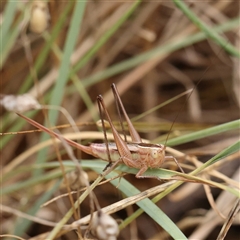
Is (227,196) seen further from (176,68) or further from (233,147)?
(176,68)

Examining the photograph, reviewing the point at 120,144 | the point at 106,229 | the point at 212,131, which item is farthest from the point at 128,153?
the point at 106,229

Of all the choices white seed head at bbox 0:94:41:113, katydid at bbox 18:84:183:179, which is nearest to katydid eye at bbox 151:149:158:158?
katydid at bbox 18:84:183:179

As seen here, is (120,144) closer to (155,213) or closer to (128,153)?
(128,153)

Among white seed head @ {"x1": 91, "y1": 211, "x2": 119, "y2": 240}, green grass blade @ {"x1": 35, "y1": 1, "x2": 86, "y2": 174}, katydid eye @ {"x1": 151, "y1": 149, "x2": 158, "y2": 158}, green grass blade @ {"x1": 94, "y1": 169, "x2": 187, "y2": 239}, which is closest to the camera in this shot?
white seed head @ {"x1": 91, "y1": 211, "x2": 119, "y2": 240}

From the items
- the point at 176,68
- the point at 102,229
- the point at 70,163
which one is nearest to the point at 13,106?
the point at 70,163

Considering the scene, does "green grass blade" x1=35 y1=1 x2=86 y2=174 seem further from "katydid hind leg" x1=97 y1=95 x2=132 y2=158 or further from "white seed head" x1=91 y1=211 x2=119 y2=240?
"white seed head" x1=91 y1=211 x2=119 y2=240

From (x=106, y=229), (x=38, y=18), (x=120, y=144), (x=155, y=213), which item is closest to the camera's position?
(x=106, y=229)

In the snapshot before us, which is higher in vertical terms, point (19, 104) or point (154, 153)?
point (19, 104)

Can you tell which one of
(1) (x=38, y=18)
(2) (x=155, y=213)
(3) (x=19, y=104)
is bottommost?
(2) (x=155, y=213)

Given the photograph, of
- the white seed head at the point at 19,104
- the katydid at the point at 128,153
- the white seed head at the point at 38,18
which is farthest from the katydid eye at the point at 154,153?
the white seed head at the point at 38,18

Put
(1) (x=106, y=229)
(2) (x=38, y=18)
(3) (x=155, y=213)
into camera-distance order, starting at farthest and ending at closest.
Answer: (2) (x=38, y=18) → (3) (x=155, y=213) → (1) (x=106, y=229)

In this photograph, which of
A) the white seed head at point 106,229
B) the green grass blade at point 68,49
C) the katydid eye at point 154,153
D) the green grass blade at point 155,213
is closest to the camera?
the white seed head at point 106,229

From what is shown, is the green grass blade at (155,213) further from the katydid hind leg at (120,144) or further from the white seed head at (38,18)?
the white seed head at (38,18)
